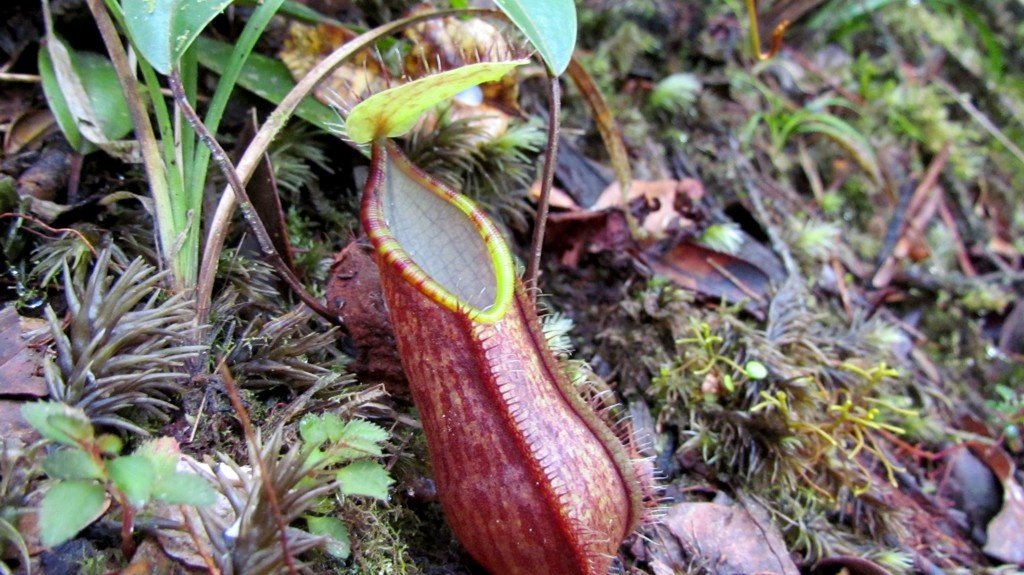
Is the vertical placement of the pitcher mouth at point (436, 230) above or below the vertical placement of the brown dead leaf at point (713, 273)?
above

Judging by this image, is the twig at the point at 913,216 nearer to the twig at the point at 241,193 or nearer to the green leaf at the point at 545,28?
the green leaf at the point at 545,28

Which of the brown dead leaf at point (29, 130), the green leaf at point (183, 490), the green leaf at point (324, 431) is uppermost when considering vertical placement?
the brown dead leaf at point (29, 130)

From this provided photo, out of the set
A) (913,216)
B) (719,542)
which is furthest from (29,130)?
(913,216)

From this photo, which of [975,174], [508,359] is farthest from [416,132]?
[975,174]

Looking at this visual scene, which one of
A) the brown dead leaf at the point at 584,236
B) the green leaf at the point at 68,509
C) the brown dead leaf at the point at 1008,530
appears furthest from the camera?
the brown dead leaf at the point at 584,236

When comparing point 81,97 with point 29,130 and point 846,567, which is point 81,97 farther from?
point 846,567

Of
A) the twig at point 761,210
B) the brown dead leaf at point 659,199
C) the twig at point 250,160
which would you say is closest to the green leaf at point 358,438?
the twig at point 250,160
